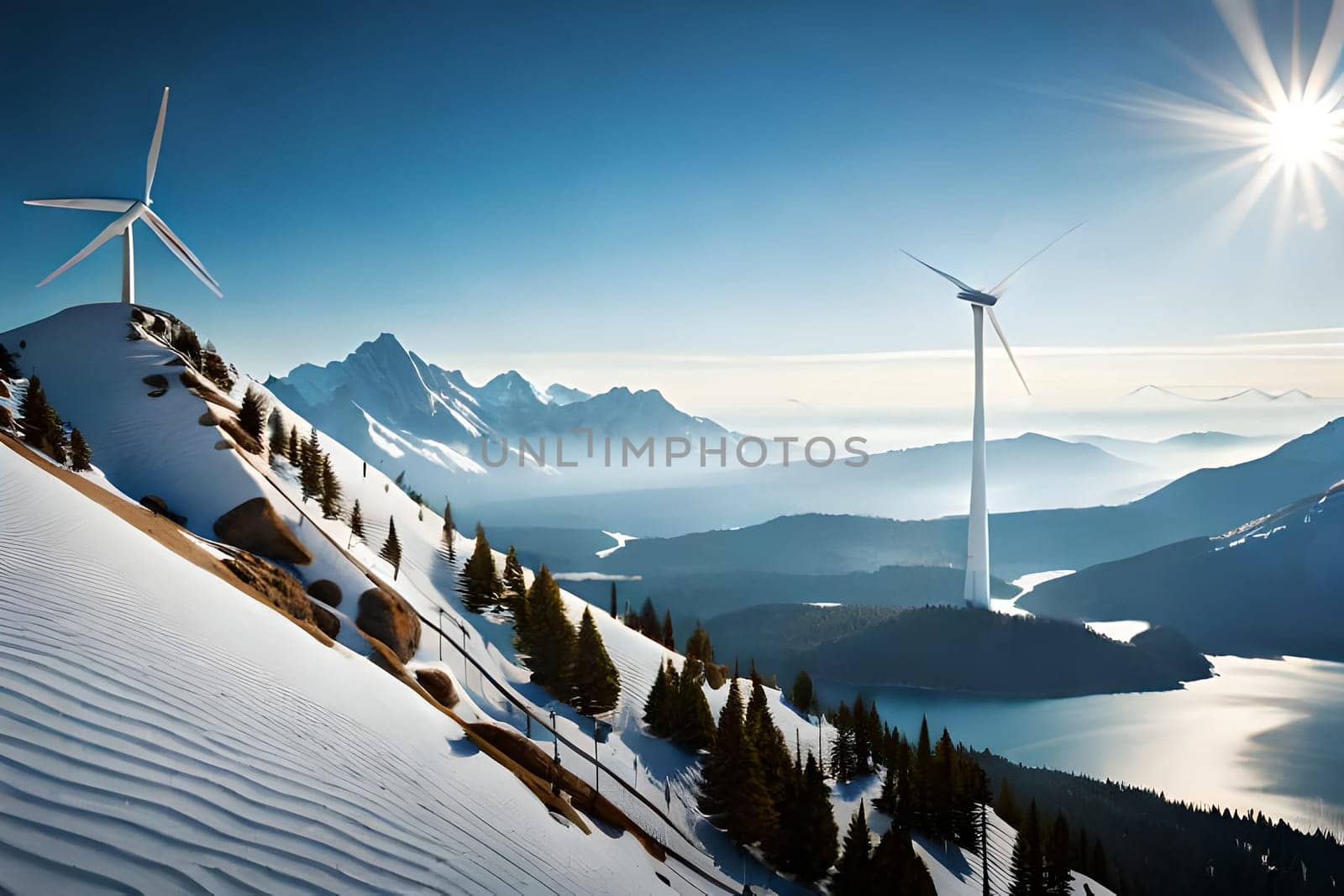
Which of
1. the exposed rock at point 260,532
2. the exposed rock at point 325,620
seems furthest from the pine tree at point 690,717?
the exposed rock at point 260,532

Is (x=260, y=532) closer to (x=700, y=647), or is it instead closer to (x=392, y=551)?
(x=392, y=551)

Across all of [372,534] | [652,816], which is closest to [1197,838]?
[652,816]

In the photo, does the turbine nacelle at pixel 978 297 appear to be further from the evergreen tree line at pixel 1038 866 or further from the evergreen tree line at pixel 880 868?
the evergreen tree line at pixel 880 868

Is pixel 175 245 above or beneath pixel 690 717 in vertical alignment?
above

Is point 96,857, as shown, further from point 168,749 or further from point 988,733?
point 988,733

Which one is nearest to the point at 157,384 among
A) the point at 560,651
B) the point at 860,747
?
the point at 560,651

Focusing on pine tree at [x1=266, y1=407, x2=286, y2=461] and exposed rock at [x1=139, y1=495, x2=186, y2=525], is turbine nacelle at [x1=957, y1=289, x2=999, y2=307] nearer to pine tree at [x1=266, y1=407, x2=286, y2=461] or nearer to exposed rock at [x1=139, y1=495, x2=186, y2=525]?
pine tree at [x1=266, y1=407, x2=286, y2=461]
